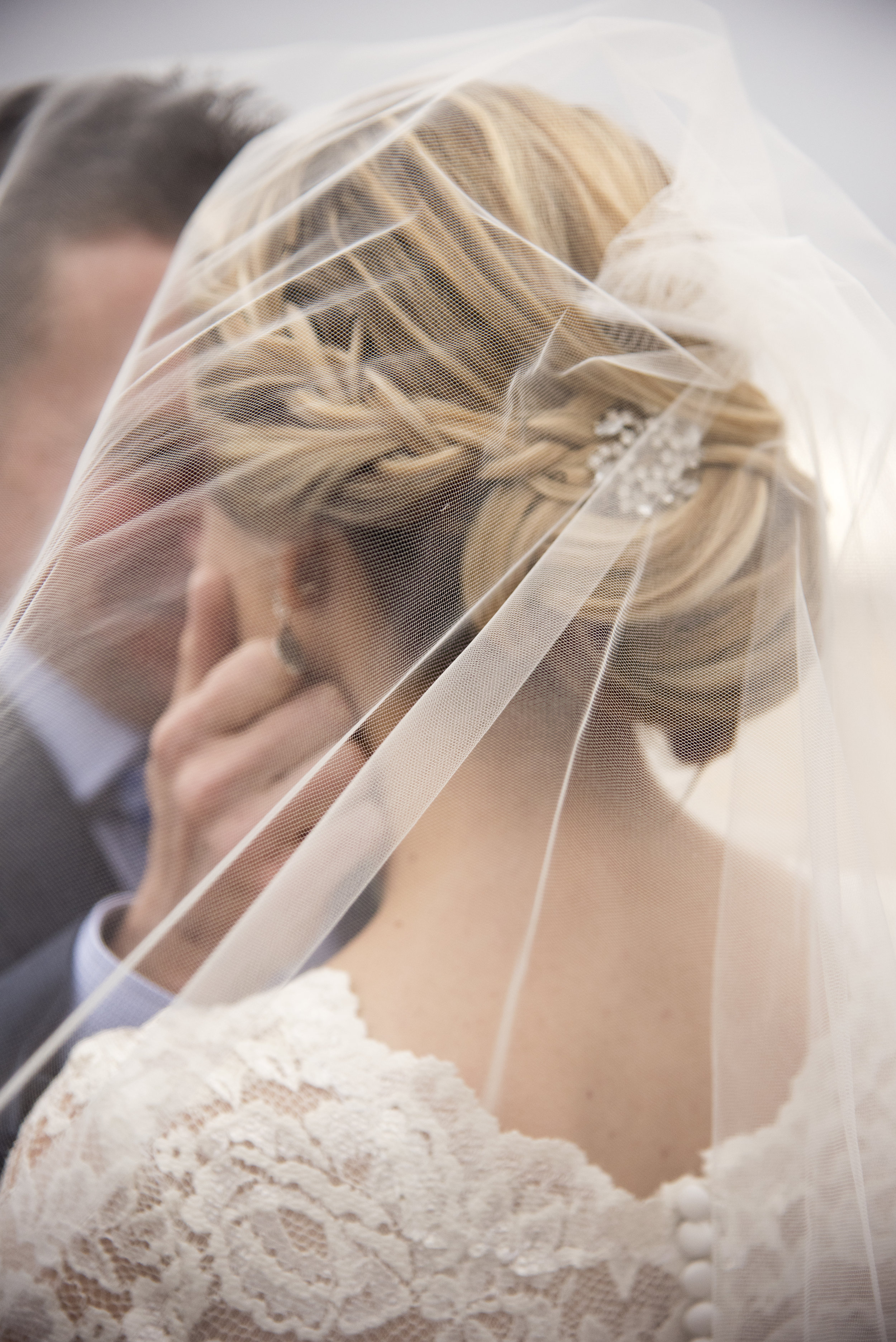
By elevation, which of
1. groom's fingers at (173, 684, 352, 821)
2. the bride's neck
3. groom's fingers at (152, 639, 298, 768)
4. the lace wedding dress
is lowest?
the lace wedding dress

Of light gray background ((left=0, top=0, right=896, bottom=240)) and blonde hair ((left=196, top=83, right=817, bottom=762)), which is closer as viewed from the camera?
blonde hair ((left=196, top=83, right=817, bottom=762))

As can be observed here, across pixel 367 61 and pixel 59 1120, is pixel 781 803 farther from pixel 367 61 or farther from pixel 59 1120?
pixel 367 61

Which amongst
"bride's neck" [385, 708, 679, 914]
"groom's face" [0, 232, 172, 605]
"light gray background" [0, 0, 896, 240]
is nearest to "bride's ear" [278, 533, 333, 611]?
"bride's neck" [385, 708, 679, 914]

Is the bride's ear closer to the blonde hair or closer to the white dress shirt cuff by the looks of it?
the blonde hair

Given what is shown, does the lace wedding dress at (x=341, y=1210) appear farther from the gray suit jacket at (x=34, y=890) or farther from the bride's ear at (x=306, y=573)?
the bride's ear at (x=306, y=573)

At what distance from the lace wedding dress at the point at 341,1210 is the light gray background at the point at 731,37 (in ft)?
5.85

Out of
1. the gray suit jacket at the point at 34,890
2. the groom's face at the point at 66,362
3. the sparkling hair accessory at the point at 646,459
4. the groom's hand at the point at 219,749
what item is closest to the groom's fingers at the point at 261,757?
the groom's hand at the point at 219,749

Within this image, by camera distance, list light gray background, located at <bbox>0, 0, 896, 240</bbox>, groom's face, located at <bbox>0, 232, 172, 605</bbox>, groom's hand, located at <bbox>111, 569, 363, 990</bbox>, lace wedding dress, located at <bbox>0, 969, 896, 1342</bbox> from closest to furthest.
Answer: lace wedding dress, located at <bbox>0, 969, 896, 1342</bbox> < groom's hand, located at <bbox>111, 569, 363, 990</bbox> < groom's face, located at <bbox>0, 232, 172, 605</bbox> < light gray background, located at <bbox>0, 0, 896, 240</bbox>

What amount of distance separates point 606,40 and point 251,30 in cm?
129

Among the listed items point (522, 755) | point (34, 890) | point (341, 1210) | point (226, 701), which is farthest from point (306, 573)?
point (341, 1210)

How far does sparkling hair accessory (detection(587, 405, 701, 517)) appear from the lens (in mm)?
762

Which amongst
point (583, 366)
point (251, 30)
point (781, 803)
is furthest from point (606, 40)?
point (251, 30)

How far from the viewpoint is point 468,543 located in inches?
30.7

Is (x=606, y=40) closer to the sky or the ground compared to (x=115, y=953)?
closer to the sky
